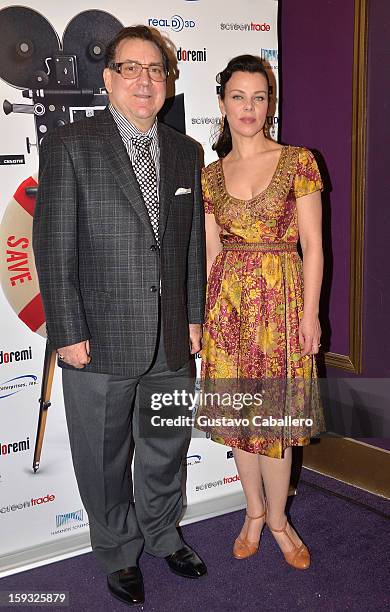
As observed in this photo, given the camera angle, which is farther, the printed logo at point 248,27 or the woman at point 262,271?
the printed logo at point 248,27

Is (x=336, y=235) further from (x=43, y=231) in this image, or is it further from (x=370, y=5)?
(x=43, y=231)

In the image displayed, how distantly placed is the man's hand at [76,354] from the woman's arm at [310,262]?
27.2 inches

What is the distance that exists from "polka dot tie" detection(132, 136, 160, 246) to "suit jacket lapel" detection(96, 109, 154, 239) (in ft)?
0.16

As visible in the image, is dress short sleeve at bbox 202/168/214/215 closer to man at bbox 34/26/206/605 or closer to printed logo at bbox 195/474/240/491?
man at bbox 34/26/206/605

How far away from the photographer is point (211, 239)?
238 cm

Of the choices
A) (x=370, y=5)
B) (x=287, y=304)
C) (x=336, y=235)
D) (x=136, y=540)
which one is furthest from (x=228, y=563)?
(x=370, y=5)

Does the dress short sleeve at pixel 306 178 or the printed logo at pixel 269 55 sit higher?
the printed logo at pixel 269 55

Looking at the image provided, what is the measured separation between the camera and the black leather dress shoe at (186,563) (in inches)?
92.8

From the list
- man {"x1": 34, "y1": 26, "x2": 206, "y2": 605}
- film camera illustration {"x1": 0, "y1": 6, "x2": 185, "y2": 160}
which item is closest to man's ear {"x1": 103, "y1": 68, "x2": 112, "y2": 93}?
man {"x1": 34, "y1": 26, "x2": 206, "y2": 605}

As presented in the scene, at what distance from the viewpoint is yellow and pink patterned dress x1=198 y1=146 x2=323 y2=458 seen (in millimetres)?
2221

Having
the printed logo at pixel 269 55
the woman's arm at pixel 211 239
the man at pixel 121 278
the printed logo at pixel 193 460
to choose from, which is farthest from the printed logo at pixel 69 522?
the printed logo at pixel 269 55

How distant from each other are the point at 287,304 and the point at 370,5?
1.26 m

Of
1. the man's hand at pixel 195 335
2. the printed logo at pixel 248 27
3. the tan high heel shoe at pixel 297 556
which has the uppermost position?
the printed logo at pixel 248 27

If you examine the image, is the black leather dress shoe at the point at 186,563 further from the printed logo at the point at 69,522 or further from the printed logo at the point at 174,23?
the printed logo at the point at 174,23
